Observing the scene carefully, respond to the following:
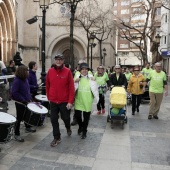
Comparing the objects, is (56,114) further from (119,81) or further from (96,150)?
(119,81)

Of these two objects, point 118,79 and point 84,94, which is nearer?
point 84,94

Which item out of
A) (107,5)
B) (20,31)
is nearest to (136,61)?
(107,5)

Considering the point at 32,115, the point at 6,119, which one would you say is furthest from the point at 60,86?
the point at 6,119

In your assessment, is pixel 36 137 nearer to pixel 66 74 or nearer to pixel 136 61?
pixel 66 74

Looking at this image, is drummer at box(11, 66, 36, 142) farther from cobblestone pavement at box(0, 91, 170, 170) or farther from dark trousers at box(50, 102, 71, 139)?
dark trousers at box(50, 102, 71, 139)

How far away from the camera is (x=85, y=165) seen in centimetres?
449

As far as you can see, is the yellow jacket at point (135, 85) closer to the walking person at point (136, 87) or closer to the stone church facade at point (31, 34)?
the walking person at point (136, 87)

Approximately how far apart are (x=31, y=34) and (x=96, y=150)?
24.9 metres

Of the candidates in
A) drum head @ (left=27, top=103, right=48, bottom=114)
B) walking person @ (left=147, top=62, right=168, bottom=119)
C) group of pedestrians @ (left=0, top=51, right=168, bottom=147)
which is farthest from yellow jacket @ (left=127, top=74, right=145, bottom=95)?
drum head @ (left=27, top=103, right=48, bottom=114)

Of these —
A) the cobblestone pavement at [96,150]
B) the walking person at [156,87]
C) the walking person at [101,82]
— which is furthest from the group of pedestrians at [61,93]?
the walking person at [156,87]

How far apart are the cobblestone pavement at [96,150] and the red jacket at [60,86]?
1.00 m

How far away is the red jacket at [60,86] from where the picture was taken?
215 inches

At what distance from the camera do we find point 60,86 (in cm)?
547

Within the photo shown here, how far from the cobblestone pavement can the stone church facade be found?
848cm
